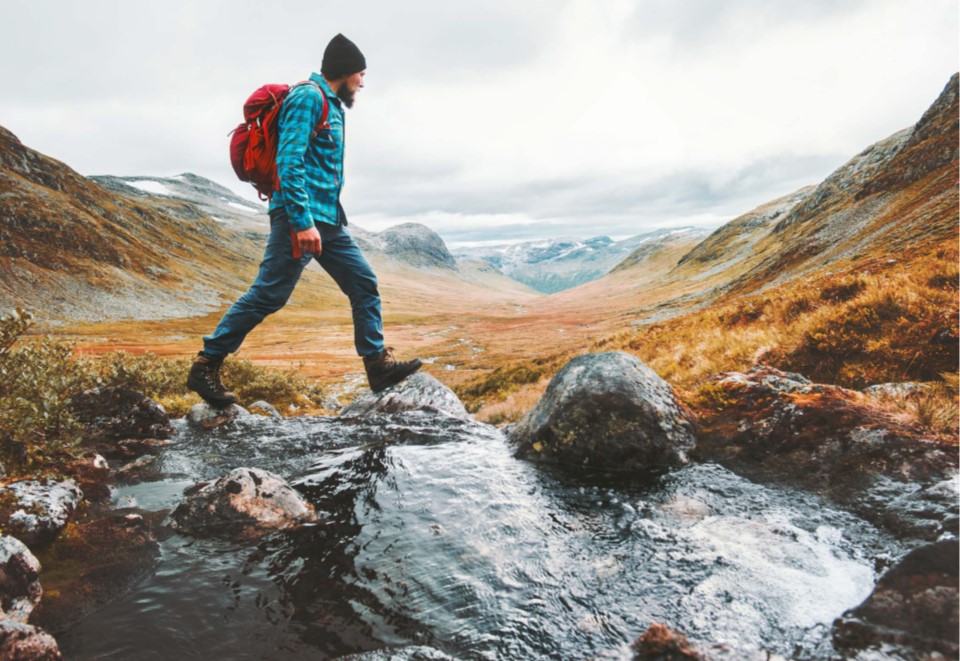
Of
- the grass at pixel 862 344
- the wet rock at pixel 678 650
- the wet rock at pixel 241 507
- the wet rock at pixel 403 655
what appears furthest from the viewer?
the grass at pixel 862 344

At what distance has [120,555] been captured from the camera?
4281mm

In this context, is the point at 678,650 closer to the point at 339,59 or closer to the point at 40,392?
the point at 40,392

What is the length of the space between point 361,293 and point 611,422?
14.9 feet

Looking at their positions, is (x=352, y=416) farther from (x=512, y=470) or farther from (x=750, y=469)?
(x=750, y=469)

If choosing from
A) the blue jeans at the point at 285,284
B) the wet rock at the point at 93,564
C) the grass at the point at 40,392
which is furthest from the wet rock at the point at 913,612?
the grass at the point at 40,392

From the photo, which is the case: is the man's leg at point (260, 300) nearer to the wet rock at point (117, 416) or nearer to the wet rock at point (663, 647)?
the wet rock at point (117, 416)

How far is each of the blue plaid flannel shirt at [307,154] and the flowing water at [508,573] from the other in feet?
12.7

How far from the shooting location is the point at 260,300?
7.06 meters

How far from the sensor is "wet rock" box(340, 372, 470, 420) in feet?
30.0

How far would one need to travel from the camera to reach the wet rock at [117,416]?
7139mm

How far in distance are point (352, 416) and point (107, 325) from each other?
11420 centimetres

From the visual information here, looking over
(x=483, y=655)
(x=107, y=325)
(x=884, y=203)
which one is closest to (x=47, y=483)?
(x=483, y=655)

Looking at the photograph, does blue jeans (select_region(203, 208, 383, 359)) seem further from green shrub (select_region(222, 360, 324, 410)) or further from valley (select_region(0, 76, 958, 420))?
green shrub (select_region(222, 360, 324, 410))

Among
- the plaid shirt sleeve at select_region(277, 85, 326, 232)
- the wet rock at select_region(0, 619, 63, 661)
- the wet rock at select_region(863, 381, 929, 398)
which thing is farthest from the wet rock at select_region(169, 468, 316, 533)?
the wet rock at select_region(863, 381, 929, 398)
